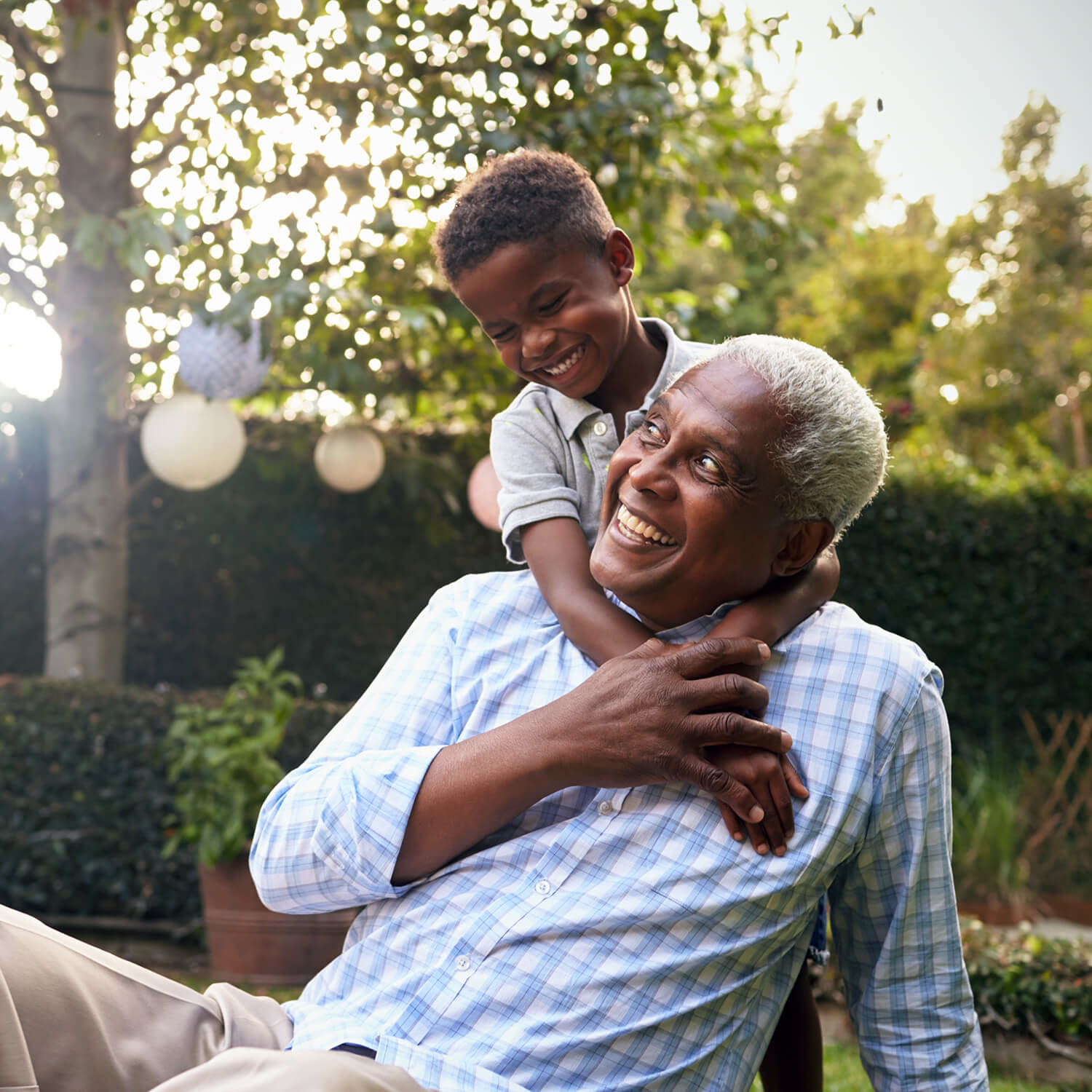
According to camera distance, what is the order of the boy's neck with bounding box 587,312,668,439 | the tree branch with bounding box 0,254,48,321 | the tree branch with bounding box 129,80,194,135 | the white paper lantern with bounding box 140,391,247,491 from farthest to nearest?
the tree branch with bounding box 129,80,194,135 → the white paper lantern with bounding box 140,391,247,491 → the tree branch with bounding box 0,254,48,321 → the boy's neck with bounding box 587,312,668,439

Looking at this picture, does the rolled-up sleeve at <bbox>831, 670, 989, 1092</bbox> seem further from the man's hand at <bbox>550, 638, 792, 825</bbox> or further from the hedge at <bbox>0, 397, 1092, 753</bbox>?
the hedge at <bbox>0, 397, 1092, 753</bbox>

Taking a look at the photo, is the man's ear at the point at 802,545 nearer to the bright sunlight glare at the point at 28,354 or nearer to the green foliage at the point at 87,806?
the green foliage at the point at 87,806

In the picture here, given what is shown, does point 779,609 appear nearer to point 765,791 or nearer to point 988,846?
point 765,791

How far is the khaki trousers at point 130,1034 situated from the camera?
1.33m

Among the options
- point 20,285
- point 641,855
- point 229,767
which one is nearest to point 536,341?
point 641,855

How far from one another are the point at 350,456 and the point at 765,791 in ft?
18.8

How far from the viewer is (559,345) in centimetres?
262

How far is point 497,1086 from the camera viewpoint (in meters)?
1.51

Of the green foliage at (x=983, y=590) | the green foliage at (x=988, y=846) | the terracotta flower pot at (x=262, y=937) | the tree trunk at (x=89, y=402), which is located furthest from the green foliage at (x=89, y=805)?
the green foliage at (x=983, y=590)

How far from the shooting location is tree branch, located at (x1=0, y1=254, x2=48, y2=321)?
20.3ft

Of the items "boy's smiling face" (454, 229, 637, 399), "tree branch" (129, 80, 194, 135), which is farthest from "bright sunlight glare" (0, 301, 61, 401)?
"boy's smiling face" (454, 229, 637, 399)

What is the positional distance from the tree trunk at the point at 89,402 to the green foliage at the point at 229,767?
4.99ft

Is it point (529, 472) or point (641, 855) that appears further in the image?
point (529, 472)

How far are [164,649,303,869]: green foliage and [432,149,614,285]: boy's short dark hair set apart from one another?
10.7 feet
